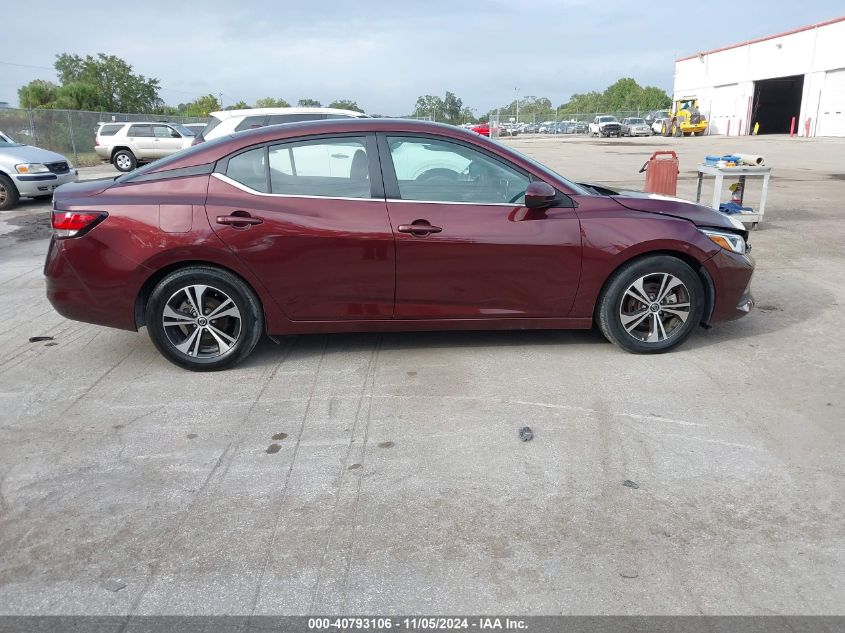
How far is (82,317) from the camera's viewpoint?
4.74m

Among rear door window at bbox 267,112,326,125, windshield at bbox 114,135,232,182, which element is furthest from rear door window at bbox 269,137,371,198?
rear door window at bbox 267,112,326,125

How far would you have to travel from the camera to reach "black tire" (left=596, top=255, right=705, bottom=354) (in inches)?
192

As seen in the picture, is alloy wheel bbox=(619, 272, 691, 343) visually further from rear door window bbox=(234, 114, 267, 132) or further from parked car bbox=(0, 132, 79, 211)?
parked car bbox=(0, 132, 79, 211)

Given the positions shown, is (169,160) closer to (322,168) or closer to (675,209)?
(322,168)

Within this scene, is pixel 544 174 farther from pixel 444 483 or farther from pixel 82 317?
pixel 82 317

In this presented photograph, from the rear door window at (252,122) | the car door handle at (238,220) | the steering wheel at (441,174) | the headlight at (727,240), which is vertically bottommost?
the headlight at (727,240)

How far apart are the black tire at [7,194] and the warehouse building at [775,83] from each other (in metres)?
48.6

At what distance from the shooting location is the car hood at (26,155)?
13.6m

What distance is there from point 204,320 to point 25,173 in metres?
11.2

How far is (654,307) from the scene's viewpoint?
16.2ft

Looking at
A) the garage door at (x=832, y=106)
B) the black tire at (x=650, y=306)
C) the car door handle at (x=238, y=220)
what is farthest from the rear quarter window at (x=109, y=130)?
the garage door at (x=832, y=106)

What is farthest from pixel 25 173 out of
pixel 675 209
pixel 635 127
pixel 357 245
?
pixel 635 127

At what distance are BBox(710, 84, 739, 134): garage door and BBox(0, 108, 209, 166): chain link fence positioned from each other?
48.6m

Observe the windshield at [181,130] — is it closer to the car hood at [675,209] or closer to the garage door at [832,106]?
the car hood at [675,209]
